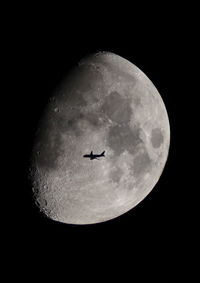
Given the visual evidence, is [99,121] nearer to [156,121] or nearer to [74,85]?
[74,85]

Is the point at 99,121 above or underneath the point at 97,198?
above

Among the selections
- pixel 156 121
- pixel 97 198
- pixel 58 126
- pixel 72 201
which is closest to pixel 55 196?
pixel 72 201

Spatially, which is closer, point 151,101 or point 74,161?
point 74,161

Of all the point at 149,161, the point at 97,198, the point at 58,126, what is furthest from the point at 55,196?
the point at 149,161

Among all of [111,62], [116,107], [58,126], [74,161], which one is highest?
[111,62]

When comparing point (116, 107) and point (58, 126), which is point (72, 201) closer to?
point (58, 126)

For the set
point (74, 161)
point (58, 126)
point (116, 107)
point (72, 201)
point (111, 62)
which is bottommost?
point (72, 201)
